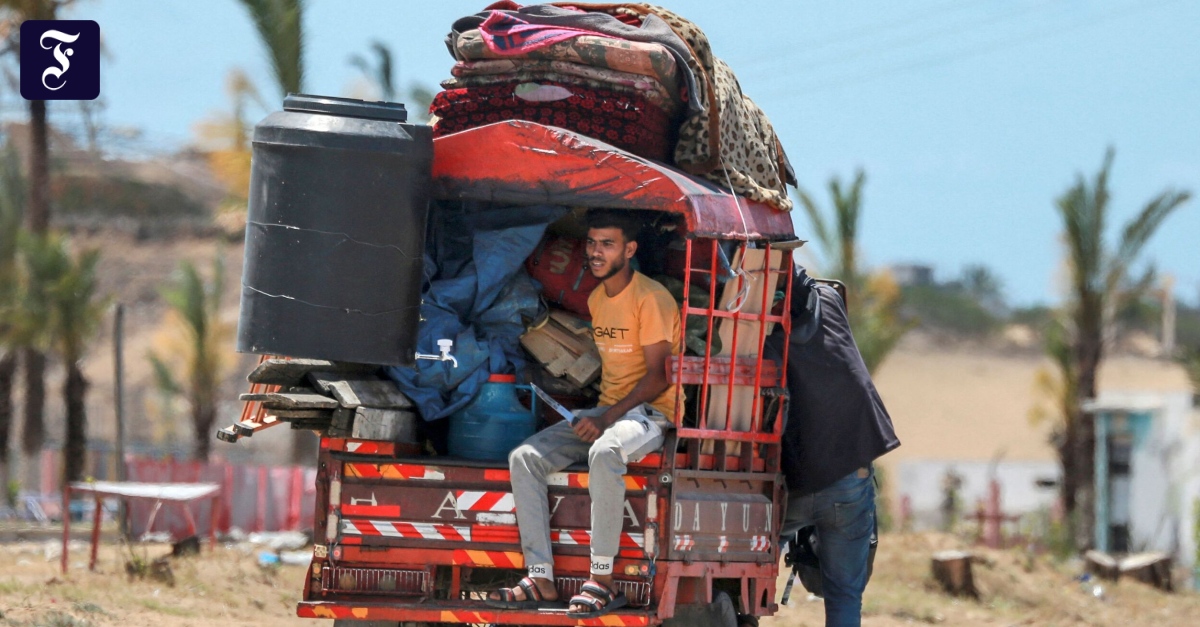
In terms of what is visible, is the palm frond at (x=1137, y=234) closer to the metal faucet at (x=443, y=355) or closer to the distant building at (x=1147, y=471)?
the distant building at (x=1147, y=471)

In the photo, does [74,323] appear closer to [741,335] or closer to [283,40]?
[283,40]

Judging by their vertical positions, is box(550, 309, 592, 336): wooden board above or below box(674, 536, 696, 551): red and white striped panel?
above

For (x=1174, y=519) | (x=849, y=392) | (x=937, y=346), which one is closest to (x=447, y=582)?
(x=849, y=392)

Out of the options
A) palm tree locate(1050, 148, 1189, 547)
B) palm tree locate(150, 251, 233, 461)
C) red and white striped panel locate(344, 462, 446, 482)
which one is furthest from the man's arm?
palm tree locate(150, 251, 233, 461)

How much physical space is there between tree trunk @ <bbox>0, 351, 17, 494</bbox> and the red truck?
20.7 m

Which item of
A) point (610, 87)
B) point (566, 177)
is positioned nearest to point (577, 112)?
point (610, 87)

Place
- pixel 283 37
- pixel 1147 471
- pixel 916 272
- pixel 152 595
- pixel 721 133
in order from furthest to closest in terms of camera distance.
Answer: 1. pixel 916 272
2. pixel 1147 471
3. pixel 283 37
4. pixel 152 595
5. pixel 721 133

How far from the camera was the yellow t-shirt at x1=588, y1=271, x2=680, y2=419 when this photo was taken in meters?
7.45

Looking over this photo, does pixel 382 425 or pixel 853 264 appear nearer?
pixel 382 425

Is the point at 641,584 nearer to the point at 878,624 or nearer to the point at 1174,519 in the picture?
the point at 878,624

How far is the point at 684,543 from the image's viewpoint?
714cm

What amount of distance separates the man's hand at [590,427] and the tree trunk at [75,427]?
1949 cm

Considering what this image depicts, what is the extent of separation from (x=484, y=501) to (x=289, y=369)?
3.58 ft

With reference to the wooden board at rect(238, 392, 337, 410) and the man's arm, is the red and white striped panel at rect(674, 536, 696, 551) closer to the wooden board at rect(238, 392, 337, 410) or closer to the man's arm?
the man's arm
